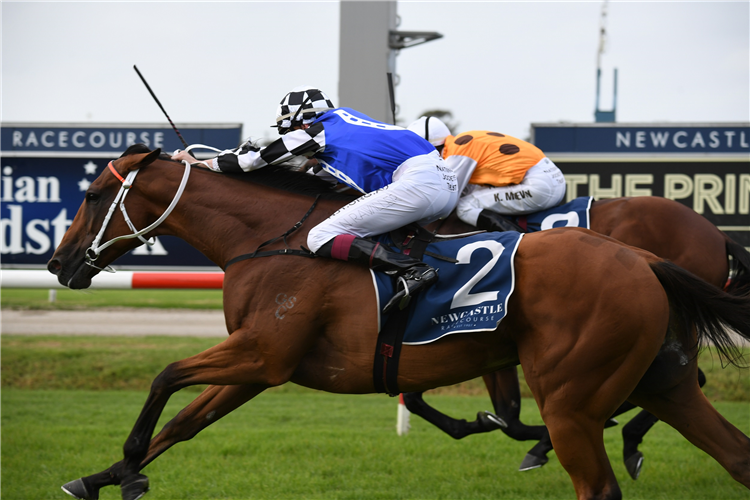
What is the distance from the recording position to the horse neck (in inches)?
129

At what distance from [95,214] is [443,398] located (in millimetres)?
4737

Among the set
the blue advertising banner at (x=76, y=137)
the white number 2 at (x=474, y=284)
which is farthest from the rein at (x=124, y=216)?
the blue advertising banner at (x=76, y=137)

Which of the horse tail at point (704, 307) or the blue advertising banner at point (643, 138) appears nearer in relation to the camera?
the horse tail at point (704, 307)

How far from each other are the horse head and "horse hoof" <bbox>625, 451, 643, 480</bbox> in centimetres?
331

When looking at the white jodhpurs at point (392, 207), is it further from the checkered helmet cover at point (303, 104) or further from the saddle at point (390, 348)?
the checkered helmet cover at point (303, 104)

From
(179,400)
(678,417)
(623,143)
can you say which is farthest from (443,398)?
(678,417)

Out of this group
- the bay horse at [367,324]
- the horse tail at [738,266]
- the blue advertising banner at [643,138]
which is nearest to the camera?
the bay horse at [367,324]

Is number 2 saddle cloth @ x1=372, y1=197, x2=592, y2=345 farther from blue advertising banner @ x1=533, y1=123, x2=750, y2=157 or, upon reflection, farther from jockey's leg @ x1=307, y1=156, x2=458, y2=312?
blue advertising banner @ x1=533, y1=123, x2=750, y2=157

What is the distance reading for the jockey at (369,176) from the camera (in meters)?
3.01

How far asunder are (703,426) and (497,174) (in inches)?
74.0

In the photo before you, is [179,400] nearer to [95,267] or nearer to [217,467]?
[217,467]

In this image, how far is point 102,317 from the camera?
13266mm

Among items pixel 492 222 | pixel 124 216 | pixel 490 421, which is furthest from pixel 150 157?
pixel 490 421

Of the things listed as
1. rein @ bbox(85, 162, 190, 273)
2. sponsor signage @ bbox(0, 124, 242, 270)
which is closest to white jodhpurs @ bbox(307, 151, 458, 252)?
rein @ bbox(85, 162, 190, 273)
